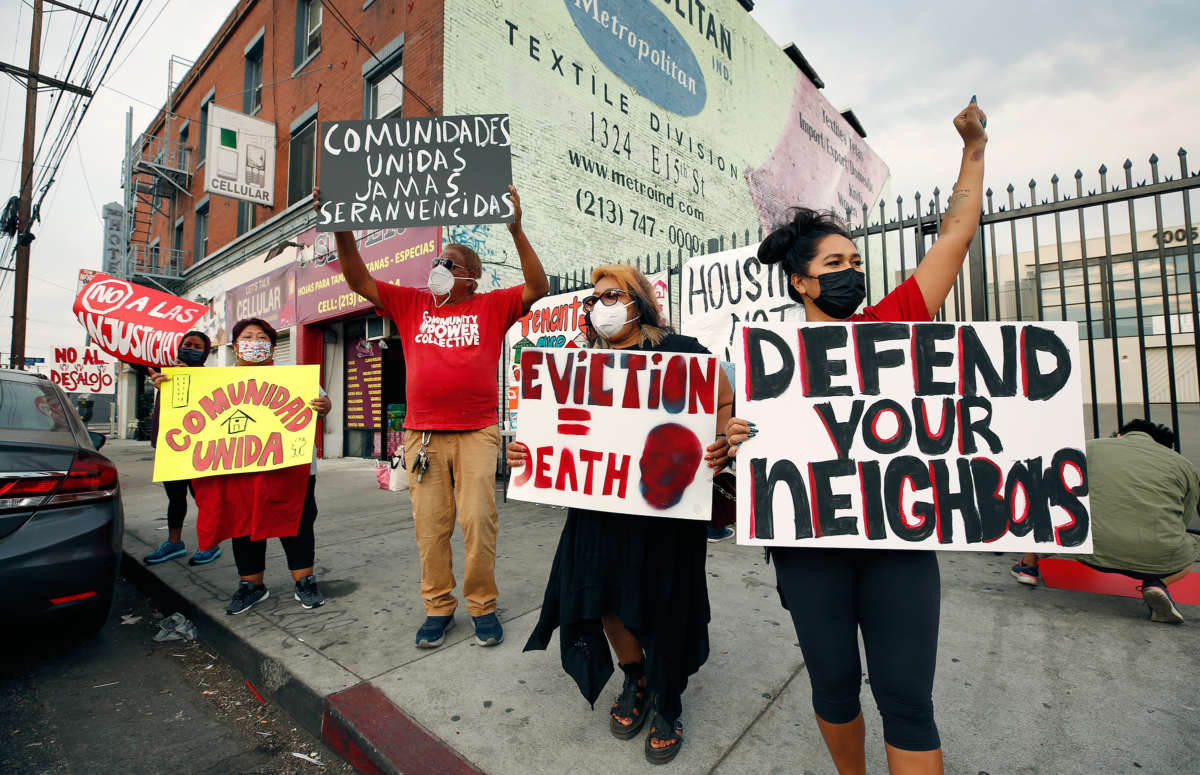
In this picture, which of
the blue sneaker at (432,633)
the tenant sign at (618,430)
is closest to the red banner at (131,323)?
the blue sneaker at (432,633)

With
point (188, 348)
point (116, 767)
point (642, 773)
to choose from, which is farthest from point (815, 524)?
point (188, 348)

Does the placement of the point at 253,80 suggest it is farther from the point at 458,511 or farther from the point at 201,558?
the point at 458,511

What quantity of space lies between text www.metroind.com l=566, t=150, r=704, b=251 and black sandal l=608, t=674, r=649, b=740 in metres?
7.90

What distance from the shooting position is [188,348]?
3596mm

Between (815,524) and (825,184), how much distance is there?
730 inches

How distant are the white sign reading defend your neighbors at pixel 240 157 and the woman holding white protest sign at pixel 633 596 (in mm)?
12127

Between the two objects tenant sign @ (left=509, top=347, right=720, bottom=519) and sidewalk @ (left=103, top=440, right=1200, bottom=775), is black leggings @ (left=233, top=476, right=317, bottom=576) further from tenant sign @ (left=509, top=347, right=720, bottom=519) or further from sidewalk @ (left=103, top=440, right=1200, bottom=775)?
tenant sign @ (left=509, top=347, right=720, bottom=519)

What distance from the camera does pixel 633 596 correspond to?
6.82 ft

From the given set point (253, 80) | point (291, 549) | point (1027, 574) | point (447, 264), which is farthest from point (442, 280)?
point (253, 80)

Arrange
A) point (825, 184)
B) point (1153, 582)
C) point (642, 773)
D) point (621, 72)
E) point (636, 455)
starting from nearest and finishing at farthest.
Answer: point (642, 773) → point (636, 455) → point (1153, 582) → point (621, 72) → point (825, 184)

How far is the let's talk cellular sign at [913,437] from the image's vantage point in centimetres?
157

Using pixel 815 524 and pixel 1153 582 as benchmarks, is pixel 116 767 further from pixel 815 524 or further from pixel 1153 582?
pixel 1153 582

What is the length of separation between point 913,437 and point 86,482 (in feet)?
12.6

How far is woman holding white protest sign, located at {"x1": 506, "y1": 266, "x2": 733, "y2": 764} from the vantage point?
81.4 inches
